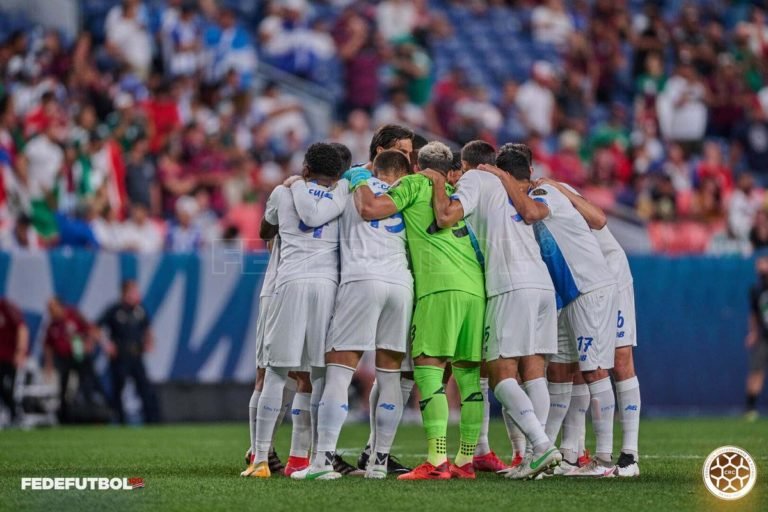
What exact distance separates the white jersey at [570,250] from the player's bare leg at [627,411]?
1.95ft

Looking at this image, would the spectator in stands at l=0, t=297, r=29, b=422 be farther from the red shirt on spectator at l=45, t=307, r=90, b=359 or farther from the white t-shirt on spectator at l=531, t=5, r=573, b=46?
the white t-shirt on spectator at l=531, t=5, r=573, b=46

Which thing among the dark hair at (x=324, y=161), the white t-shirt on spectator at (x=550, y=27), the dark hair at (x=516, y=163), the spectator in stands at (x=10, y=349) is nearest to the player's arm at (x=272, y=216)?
the dark hair at (x=324, y=161)

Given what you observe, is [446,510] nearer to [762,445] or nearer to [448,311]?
[448,311]

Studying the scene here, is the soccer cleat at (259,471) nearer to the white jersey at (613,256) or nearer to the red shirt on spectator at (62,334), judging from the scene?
the white jersey at (613,256)

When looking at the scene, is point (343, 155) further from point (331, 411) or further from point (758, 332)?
point (758, 332)

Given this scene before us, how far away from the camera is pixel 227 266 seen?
19.7 meters

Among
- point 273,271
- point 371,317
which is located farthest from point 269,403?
point 273,271

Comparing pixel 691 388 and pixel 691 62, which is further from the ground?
pixel 691 62

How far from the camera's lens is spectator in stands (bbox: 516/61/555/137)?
80.2ft

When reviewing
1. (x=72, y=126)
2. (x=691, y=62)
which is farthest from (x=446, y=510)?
(x=691, y=62)

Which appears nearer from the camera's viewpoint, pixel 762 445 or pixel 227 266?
pixel 762 445

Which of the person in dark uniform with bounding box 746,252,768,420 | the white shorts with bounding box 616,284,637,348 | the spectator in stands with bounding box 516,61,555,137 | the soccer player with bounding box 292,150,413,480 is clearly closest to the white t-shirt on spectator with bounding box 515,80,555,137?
the spectator in stands with bounding box 516,61,555,137

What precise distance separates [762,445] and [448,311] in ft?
16.0

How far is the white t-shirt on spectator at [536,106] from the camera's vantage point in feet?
80.3
